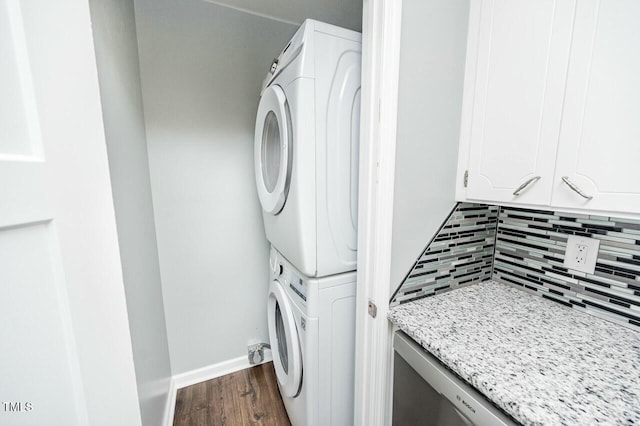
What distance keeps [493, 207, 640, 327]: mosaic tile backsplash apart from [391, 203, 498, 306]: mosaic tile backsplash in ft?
0.27

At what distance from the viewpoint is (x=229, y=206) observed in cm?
175

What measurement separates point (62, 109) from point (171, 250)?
139 centimetres

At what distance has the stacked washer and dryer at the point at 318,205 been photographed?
37.4 inches

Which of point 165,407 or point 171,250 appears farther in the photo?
point 171,250

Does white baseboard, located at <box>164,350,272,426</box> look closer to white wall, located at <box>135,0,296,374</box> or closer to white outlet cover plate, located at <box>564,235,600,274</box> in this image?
white wall, located at <box>135,0,296,374</box>

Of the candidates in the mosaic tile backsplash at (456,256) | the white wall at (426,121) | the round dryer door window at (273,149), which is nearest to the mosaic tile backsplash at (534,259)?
the mosaic tile backsplash at (456,256)

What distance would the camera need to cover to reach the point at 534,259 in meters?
1.07

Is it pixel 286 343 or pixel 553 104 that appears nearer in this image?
pixel 553 104

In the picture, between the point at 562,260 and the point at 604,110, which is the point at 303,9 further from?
the point at 562,260

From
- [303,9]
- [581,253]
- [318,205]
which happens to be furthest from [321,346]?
[303,9]

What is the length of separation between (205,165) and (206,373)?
156 cm

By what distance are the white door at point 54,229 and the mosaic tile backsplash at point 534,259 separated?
3.03 feet

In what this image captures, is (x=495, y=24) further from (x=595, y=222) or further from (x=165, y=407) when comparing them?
(x=165, y=407)

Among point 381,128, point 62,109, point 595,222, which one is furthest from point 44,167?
point 595,222
